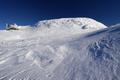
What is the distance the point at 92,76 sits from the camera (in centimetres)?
730

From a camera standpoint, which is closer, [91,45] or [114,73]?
[114,73]

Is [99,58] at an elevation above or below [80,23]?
below

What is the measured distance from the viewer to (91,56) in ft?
30.0

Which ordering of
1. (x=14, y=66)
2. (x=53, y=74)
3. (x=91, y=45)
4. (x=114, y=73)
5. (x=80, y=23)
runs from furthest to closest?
1. (x=80, y=23)
2. (x=91, y=45)
3. (x=14, y=66)
4. (x=53, y=74)
5. (x=114, y=73)

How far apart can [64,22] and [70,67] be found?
47.6 ft

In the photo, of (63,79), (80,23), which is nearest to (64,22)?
(80,23)

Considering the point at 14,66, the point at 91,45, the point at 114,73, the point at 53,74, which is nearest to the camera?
the point at 114,73

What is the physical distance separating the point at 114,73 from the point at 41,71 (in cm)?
274

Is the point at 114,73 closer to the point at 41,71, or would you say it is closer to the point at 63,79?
the point at 63,79

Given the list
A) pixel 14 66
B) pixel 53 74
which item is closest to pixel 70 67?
pixel 53 74

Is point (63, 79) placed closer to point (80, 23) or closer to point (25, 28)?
point (80, 23)

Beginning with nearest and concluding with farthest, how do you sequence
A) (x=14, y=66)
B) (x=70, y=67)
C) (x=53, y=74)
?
(x=53, y=74) → (x=70, y=67) → (x=14, y=66)

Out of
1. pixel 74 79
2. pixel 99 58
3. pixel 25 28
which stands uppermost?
pixel 25 28

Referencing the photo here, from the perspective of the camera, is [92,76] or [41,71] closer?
[92,76]
